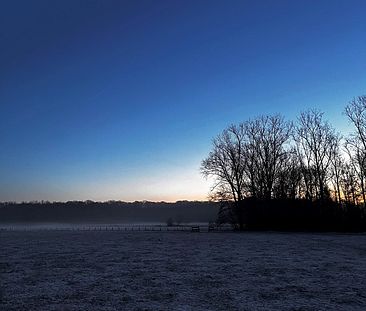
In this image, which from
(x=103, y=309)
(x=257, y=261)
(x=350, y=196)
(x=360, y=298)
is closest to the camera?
(x=103, y=309)

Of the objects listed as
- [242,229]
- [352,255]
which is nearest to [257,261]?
[352,255]

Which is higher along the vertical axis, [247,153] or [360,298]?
[247,153]

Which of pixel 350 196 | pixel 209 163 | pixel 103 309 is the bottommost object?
pixel 103 309

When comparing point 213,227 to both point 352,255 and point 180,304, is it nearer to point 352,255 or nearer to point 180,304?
point 352,255

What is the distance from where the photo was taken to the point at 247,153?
7056 centimetres

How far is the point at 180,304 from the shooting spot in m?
12.6

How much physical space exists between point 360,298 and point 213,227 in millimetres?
64596

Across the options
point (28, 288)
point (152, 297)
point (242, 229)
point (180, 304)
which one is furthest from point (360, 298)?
point (242, 229)

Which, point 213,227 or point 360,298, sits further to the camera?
point 213,227

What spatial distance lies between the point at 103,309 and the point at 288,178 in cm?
5892

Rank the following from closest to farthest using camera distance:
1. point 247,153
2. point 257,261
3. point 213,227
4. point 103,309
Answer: point 103,309
point 257,261
point 247,153
point 213,227

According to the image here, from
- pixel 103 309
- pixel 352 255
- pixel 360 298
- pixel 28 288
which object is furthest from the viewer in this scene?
pixel 352 255

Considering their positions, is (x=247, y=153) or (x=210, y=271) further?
(x=247, y=153)

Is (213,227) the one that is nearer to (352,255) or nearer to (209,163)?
(209,163)
